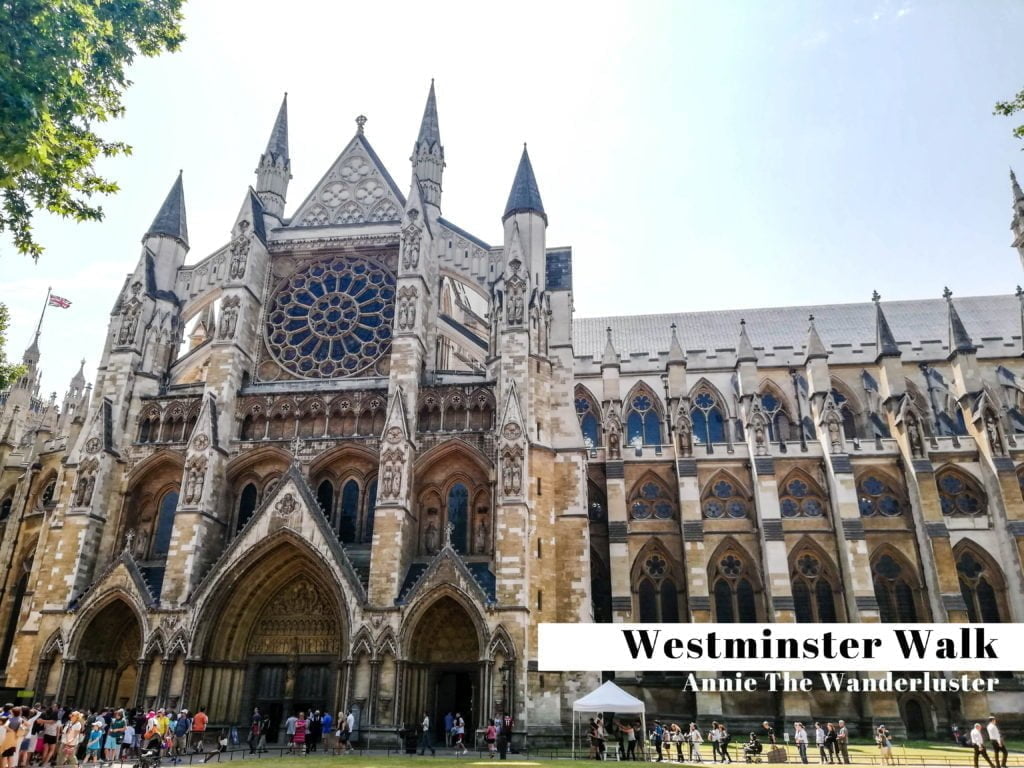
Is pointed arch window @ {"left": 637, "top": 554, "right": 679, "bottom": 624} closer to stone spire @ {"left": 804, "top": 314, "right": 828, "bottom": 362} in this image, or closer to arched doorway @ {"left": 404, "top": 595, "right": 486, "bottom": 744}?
arched doorway @ {"left": 404, "top": 595, "right": 486, "bottom": 744}

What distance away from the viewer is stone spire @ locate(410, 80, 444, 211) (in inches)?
1144

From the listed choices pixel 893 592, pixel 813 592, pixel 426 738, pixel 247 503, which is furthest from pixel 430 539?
pixel 893 592

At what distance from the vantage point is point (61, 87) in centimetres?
1195

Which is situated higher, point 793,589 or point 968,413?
point 968,413

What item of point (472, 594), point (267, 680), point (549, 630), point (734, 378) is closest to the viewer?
point (549, 630)

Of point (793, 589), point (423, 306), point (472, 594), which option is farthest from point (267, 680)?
point (793, 589)

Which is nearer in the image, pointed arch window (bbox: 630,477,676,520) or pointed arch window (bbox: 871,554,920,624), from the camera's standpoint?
pointed arch window (bbox: 871,554,920,624)

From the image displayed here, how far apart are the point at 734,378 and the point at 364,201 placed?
19918 mm

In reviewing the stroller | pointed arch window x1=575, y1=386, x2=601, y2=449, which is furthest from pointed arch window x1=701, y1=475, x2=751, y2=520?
the stroller

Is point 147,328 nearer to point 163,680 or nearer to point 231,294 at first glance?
point 231,294

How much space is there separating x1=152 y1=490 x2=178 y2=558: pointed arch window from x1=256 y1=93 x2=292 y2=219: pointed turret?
11.9 m

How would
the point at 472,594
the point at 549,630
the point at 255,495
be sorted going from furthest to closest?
the point at 255,495
the point at 472,594
the point at 549,630

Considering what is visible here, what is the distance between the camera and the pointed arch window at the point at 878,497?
30516 millimetres

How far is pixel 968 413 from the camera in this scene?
3112 cm
